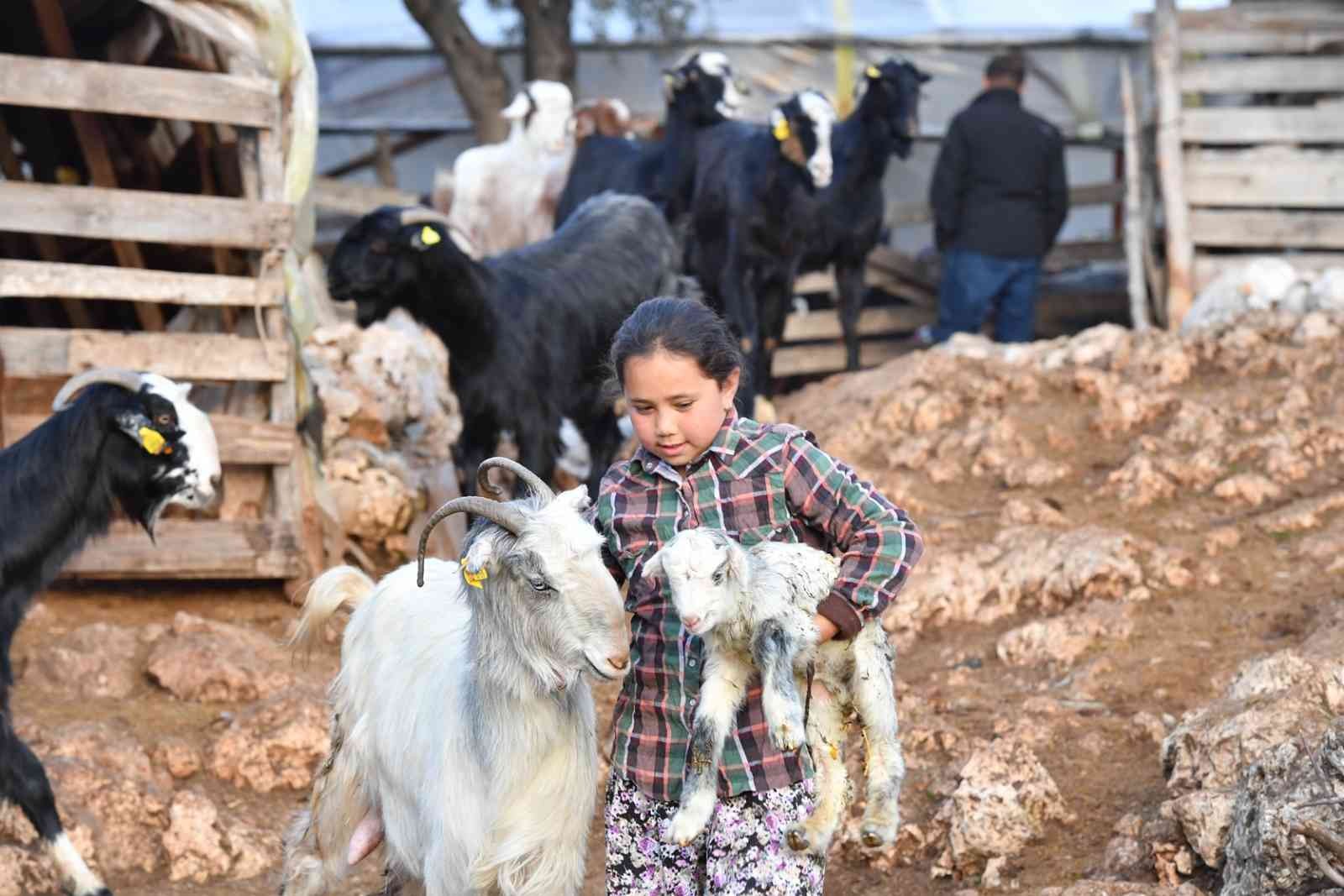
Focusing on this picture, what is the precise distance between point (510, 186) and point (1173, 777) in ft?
25.1

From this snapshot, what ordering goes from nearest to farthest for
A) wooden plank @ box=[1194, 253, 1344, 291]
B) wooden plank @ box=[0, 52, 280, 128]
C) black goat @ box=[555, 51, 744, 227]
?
wooden plank @ box=[0, 52, 280, 128]
wooden plank @ box=[1194, 253, 1344, 291]
black goat @ box=[555, 51, 744, 227]

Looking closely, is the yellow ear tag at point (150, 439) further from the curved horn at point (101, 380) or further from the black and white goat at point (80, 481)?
the curved horn at point (101, 380)

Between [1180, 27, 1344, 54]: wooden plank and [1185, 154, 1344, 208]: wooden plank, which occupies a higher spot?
[1180, 27, 1344, 54]: wooden plank

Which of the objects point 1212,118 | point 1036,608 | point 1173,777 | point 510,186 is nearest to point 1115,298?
point 1212,118

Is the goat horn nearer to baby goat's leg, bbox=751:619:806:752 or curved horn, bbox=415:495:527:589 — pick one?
curved horn, bbox=415:495:527:589

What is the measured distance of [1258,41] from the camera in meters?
11.1

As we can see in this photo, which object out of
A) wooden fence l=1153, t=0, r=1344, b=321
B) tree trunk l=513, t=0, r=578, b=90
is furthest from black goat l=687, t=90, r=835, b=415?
tree trunk l=513, t=0, r=578, b=90

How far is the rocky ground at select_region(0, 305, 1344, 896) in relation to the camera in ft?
15.1

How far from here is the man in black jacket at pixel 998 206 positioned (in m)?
11.0

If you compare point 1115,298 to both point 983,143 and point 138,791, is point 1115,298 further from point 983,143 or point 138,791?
point 138,791

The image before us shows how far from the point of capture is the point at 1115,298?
12.4 meters

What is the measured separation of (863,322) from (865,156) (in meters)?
1.73

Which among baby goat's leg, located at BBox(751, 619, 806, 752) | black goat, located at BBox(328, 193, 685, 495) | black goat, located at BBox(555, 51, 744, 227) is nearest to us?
baby goat's leg, located at BBox(751, 619, 806, 752)

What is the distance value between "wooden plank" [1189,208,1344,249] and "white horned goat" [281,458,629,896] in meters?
7.77
